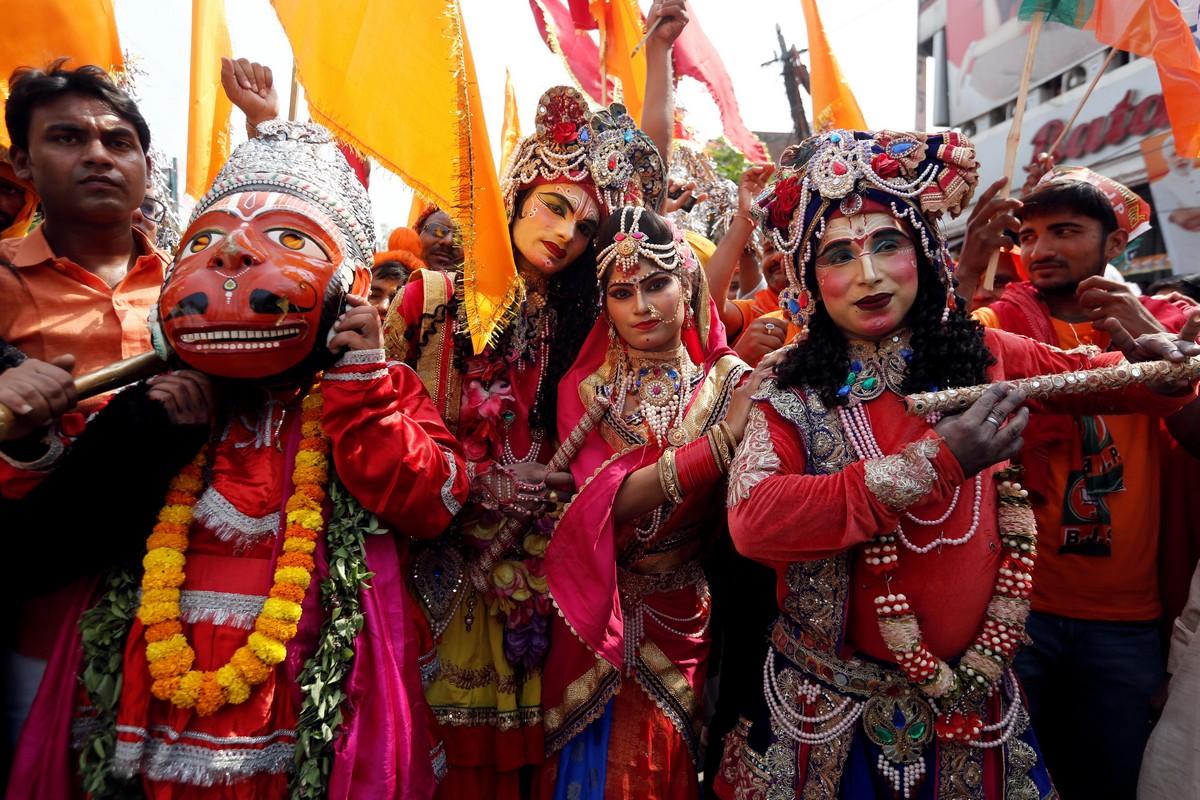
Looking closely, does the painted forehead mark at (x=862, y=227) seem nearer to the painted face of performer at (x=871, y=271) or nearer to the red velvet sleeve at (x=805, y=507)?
the painted face of performer at (x=871, y=271)

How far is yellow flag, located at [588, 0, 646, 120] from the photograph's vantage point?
425 centimetres

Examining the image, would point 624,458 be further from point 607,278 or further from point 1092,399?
point 1092,399

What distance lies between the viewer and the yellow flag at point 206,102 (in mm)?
3623

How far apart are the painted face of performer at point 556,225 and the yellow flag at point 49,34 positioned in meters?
1.90

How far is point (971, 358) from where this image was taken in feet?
7.07

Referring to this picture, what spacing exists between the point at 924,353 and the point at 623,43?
2910 millimetres

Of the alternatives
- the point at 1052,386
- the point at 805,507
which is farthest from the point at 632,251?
the point at 1052,386

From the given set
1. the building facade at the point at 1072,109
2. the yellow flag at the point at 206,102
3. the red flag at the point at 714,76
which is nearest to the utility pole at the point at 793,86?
the building facade at the point at 1072,109

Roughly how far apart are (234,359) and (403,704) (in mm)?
1029

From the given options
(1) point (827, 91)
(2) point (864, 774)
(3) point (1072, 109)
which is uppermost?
(3) point (1072, 109)

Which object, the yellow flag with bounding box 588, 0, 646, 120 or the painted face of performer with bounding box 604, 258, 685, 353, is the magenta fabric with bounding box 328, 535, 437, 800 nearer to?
the painted face of performer with bounding box 604, 258, 685, 353

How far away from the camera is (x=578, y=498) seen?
8.45 ft

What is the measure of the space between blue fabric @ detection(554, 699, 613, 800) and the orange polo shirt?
6.41 ft

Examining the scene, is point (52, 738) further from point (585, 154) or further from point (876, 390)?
point (585, 154)
